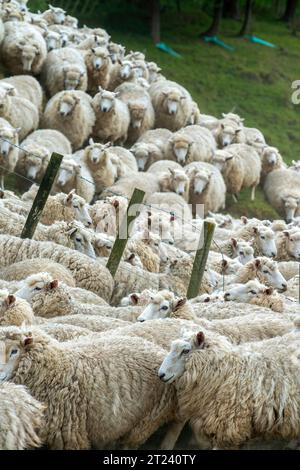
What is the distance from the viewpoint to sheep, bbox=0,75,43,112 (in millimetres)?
18484

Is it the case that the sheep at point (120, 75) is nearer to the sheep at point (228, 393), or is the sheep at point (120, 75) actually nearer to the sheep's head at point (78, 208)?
the sheep's head at point (78, 208)

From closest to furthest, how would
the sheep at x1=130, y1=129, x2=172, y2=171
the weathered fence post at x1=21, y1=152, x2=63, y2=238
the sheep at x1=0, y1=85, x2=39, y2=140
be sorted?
the weathered fence post at x1=21, y1=152, x2=63, y2=238 → the sheep at x1=0, y1=85, x2=39, y2=140 → the sheep at x1=130, y1=129, x2=172, y2=171

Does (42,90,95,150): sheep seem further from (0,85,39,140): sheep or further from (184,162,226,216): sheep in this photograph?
(184,162,226,216): sheep

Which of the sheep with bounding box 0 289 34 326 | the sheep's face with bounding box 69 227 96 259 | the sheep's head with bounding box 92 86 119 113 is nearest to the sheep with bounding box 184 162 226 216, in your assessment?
the sheep's head with bounding box 92 86 119 113

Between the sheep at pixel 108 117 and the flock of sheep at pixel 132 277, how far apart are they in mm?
46

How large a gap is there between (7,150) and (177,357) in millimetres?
8606

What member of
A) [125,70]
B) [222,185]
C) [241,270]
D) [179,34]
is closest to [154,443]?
[241,270]

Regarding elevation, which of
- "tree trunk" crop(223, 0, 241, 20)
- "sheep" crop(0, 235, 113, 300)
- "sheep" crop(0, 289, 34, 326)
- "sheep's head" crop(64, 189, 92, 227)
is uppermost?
"sheep" crop(0, 289, 34, 326)

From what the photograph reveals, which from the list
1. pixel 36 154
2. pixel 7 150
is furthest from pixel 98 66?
pixel 7 150

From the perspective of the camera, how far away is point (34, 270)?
9594 mm

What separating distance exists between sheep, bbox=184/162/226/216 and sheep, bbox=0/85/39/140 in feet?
10.2

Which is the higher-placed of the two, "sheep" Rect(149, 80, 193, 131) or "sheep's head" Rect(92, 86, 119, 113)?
"sheep's head" Rect(92, 86, 119, 113)

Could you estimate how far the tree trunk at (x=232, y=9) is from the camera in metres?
37.9
